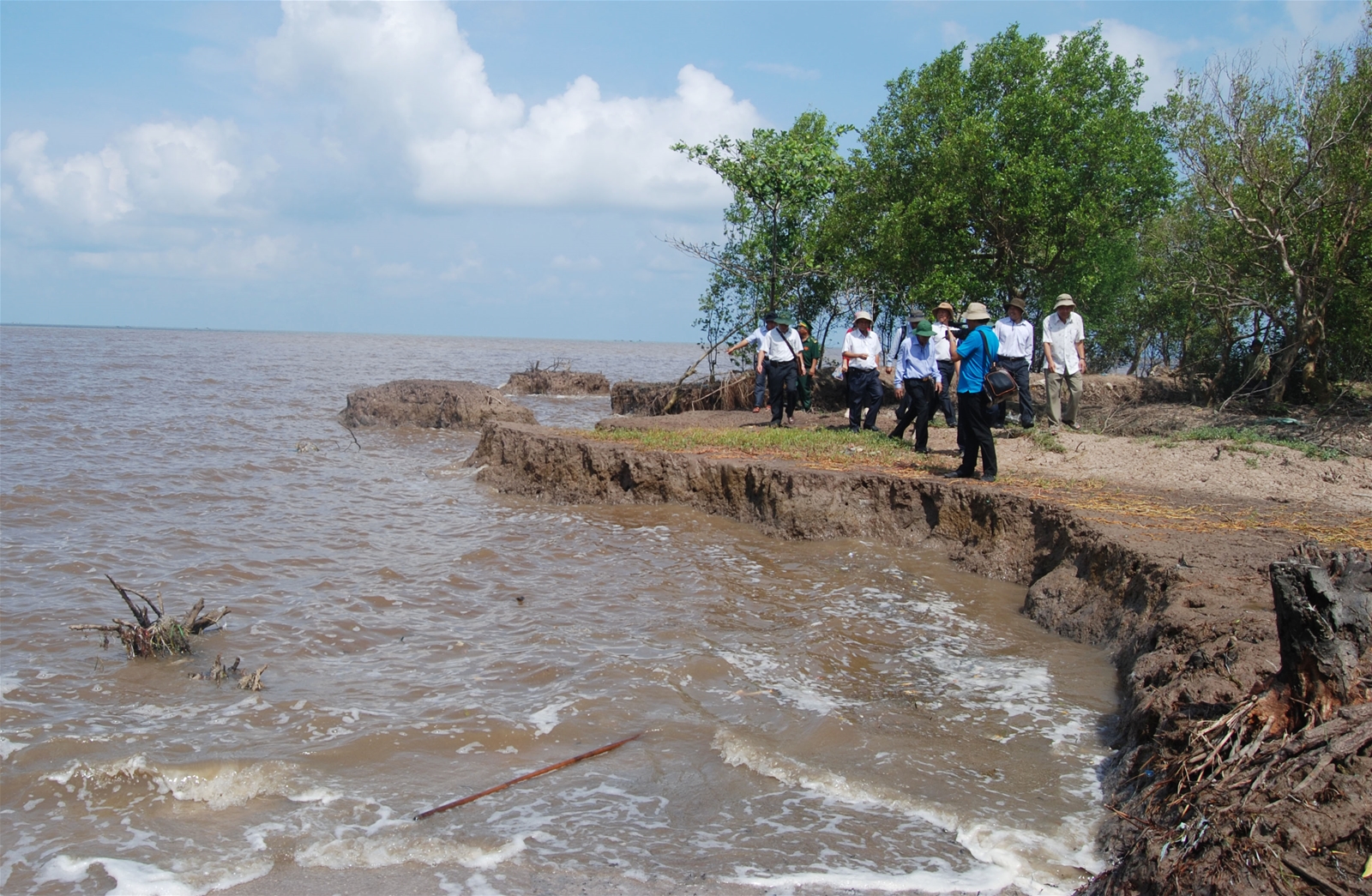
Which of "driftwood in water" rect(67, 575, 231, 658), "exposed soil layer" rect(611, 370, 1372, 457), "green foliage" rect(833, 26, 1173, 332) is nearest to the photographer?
"driftwood in water" rect(67, 575, 231, 658)

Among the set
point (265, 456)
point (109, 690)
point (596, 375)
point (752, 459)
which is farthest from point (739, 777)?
point (596, 375)

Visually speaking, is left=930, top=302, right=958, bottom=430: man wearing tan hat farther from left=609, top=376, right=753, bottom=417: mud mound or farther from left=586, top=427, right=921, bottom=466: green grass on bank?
left=609, top=376, right=753, bottom=417: mud mound

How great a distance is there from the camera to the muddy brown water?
12.1 feet

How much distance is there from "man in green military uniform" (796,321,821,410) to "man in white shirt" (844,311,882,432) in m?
2.09

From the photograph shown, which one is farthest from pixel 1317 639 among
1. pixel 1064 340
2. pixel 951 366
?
pixel 1064 340

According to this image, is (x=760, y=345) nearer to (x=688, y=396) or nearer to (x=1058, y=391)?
(x=1058, y=391)

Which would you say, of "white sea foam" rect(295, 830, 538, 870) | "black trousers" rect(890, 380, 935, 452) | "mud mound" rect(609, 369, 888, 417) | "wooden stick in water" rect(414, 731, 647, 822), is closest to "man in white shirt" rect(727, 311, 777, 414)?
"mud mound" rect(609, 369, 888, 417)

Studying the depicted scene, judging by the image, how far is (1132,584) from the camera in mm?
6031

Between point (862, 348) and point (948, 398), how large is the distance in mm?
1831

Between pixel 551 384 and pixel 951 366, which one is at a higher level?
pixel 951 366

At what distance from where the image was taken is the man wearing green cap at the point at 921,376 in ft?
34.5

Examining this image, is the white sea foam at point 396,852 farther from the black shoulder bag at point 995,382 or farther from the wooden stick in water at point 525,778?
the black shoulder bag at point 995,382

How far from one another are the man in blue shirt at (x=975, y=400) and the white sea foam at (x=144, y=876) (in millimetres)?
6880

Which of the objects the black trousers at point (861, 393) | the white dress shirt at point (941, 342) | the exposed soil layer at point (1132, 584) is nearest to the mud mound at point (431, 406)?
the exposed soil layer at point (1132, 584)
